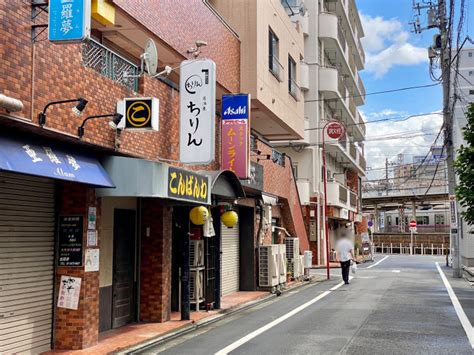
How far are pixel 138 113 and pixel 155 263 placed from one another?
151 inches

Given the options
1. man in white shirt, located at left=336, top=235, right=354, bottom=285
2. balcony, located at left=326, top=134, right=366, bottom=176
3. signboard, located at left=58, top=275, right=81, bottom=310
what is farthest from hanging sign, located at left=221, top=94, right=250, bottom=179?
balcony, located at left=326, top=134, right=366, bottom=176

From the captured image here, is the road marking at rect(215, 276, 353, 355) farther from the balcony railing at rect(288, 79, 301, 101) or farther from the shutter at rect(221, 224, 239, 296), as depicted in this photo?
the balcony railing at rect(288, 79, 301, 101)

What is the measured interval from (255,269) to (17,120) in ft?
42.3

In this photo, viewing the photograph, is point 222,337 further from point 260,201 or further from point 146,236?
point 260,201

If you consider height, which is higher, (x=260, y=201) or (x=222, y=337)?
(x=260, y=201)

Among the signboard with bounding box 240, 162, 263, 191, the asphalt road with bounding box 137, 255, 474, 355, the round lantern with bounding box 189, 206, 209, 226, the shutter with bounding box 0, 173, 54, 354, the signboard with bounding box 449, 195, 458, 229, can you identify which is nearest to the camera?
the shutter with bounding box 0, 173, 54, 354

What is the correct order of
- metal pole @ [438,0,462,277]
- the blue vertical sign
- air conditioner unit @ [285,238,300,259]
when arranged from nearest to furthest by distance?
the blue vertical sign, air conditioner unit @ [285,238,300,259], metal pole @ [438,0,462,277]

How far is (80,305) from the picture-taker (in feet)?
29.8

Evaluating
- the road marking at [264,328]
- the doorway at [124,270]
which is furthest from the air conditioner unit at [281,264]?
the doorway at [124,270]

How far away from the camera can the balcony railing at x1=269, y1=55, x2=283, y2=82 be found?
20.5 meters

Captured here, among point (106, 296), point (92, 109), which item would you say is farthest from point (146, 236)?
point (92, 109)

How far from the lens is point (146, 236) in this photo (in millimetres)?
12219

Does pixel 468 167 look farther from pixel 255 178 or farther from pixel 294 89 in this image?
pixel 294 89

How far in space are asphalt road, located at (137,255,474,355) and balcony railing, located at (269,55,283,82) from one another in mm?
8119
